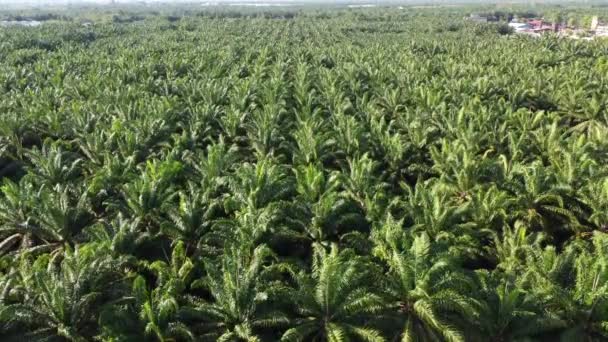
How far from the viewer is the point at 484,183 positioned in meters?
26.6

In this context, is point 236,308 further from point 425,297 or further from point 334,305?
point 425,297

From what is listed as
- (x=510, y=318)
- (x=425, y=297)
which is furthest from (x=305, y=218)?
(x=510, y=318)

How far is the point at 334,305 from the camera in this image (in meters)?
16.5

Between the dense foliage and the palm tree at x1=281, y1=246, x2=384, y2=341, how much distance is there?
0.24 feet

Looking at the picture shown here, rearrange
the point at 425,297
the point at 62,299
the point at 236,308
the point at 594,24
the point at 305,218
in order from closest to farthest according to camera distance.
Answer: the point at 425,297, the point at 62,299, the point at 236,308, the point at 305,218, the point at 594,24

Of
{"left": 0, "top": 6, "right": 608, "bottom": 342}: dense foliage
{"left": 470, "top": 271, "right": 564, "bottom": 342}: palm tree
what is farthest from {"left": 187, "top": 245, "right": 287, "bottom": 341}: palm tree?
{"left": 470, "top": 271, "right": 564, "bottom": 342}: palm tree

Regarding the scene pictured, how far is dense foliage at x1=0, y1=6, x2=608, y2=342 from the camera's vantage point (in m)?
16.5

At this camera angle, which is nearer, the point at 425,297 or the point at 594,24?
the point at 425,297

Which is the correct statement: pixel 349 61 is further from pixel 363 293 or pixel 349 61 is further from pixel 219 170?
pixel 363 293

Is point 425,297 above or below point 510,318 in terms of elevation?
above

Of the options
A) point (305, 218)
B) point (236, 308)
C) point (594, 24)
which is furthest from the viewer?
point (594, 24)

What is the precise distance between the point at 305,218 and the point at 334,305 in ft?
21.5

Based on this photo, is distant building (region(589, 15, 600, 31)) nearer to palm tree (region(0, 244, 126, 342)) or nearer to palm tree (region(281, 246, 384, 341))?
palm tree (region(281, 246, 384, 341))

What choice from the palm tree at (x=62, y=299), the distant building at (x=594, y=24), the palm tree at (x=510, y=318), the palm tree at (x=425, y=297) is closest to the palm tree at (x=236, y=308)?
the palm tree at (x=62, y=299)
